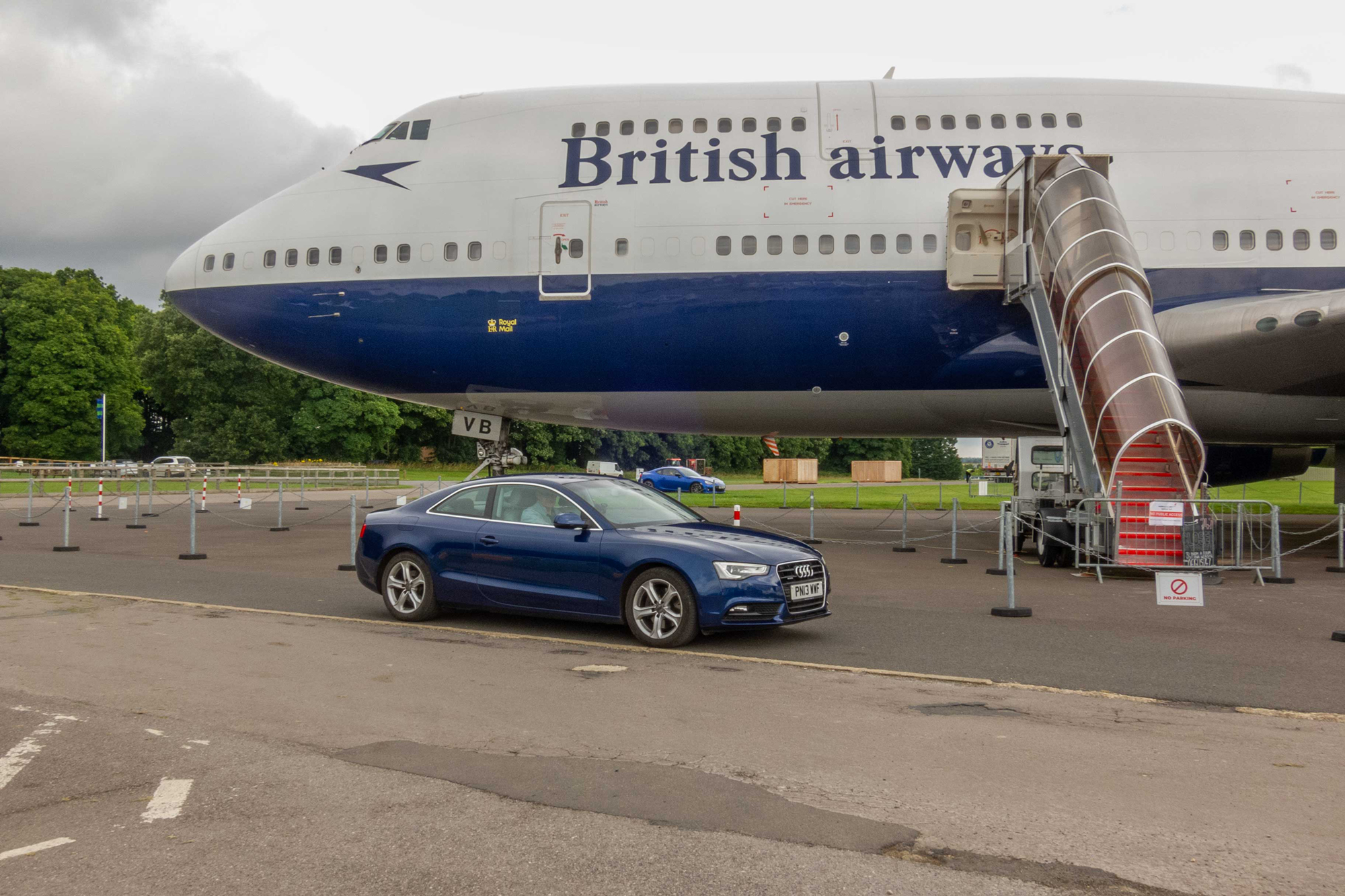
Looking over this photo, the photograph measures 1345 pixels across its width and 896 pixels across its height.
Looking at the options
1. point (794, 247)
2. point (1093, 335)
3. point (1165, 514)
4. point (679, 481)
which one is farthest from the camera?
point (679, 481)

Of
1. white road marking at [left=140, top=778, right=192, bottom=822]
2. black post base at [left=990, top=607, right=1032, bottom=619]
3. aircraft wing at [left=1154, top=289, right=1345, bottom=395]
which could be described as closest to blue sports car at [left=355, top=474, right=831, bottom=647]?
black post base at [left=990, top=607, right=1032, bottom=619]

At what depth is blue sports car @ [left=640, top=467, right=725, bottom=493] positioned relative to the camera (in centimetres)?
4981

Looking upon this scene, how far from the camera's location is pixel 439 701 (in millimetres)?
6738

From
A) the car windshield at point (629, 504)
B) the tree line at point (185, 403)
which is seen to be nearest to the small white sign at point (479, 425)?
the car windshield at point (629, 504)

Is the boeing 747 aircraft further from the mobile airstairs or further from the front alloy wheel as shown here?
the front alloy wheel

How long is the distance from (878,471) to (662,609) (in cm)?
7722

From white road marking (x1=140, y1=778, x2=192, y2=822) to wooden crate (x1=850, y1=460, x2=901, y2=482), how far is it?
78.6m

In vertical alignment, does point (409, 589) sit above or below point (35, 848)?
above

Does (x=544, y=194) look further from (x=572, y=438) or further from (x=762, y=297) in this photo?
(x=572, y=438)

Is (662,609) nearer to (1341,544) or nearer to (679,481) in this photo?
(1341,544)

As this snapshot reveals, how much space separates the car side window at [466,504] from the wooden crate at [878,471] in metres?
73.4

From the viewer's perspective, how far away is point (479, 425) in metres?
18.8

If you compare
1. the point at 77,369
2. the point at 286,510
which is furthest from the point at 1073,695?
the point at 77,369

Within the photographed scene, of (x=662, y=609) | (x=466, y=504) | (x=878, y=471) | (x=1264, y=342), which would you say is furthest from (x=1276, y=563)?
(x=878, y=471)
